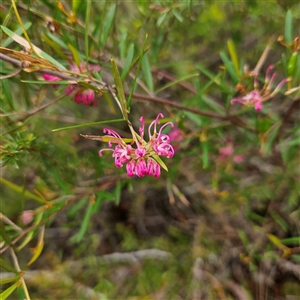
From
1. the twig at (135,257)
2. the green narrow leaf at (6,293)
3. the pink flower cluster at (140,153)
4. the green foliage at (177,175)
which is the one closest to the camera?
the pink flower cluster at (140,153)

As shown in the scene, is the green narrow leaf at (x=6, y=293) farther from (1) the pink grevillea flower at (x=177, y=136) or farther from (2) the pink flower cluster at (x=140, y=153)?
(1) the pink grevillea flower at (x=177, y=136)

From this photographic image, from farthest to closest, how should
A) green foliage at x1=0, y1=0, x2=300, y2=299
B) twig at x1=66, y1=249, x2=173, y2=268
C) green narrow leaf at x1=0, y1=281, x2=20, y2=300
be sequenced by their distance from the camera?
twig at x1=66, y1=249, x2=173, y2=268 < green foliage at x1=0, y1=0, x2=300, y2=299 < green narrow leaf at x1=0, y1=281, x2=20, y2=300

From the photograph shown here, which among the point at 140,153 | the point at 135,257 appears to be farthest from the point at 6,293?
the point at 135,257

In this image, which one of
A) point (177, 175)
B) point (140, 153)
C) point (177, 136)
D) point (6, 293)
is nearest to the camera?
point (140, 153)

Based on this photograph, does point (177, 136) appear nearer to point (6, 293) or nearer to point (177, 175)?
point (177, 175)

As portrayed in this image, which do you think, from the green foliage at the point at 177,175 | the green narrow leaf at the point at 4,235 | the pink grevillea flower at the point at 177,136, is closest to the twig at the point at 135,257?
the green foliage at the point at 177,175

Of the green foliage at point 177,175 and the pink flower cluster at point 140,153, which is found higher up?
the pink flower cluster at point 140,153

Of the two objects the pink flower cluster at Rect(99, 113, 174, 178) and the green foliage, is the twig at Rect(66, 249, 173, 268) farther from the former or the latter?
the pink flower cluster at Rect(99, 113, 174, 178)

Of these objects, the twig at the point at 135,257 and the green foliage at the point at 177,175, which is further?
the twig at the point at 135,257

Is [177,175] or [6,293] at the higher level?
[6,293]

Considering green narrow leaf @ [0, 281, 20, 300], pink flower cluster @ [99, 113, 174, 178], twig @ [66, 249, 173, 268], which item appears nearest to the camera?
pink flower cluster @ [99, 113, 174, 178]

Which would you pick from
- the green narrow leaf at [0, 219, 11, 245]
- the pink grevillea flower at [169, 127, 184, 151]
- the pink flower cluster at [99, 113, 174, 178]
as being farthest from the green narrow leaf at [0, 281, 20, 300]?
the pink grevillea flower at [169, 127, 184, 151]

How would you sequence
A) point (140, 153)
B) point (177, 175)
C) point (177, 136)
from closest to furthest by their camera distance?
1. point (140, 153)
2. point (177, 136)
3. point (177, 175)

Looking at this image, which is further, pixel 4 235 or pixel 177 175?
pixel 177 175
